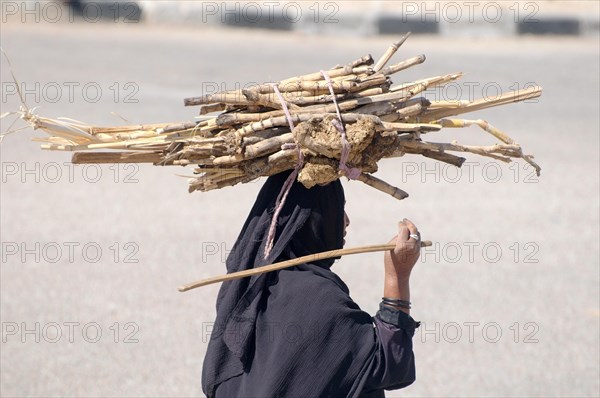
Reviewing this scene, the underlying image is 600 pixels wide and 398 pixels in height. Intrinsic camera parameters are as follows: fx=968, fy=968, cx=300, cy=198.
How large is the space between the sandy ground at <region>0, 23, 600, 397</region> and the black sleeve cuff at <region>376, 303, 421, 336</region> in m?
2.49

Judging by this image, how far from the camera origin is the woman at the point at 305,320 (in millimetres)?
3098

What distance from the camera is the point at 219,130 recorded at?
3.32 m

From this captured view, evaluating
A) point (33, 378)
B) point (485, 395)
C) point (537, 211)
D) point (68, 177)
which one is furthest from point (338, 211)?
point (68, 177)

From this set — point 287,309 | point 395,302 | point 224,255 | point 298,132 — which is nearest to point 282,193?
point 298,132

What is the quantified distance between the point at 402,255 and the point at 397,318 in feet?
0.68

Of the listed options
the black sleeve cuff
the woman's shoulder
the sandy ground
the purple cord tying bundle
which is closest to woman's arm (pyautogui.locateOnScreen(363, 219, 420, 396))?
the black sleeve cuff

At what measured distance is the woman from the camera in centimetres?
310

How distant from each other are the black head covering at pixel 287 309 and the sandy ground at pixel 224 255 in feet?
7.84

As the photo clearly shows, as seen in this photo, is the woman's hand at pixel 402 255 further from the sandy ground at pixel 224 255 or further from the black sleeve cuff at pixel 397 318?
the sandy ground at pixel 224 255

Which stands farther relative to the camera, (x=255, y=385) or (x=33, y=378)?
A: (x=33, y=378)

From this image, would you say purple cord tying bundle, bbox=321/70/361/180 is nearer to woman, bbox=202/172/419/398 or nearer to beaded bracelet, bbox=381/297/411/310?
woman, bbox=202/172/419/398

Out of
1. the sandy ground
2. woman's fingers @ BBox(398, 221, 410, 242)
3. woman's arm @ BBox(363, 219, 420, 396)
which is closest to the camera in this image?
woman's arm @ BBox(363, 219, 420, 396)

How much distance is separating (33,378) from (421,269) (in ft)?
10.4

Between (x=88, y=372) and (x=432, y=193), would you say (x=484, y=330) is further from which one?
(x=432, y=193)
